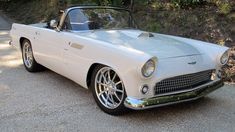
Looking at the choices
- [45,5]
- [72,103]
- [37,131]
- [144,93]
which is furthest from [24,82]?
[45,5]

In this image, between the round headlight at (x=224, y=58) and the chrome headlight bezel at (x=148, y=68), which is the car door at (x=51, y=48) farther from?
the round headlight at (x=224, y=58)

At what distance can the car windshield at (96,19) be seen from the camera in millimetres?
5422

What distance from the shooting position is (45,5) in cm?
1580

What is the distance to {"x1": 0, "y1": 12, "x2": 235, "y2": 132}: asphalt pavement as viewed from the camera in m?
4.11

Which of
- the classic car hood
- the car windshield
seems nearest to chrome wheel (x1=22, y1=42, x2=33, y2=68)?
the car windshield

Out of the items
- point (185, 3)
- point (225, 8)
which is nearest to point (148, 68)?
point (225, 8)

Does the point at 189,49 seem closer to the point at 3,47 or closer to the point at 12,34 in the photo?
the point at 12,34

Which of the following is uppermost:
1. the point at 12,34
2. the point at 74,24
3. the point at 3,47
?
the point at 74,24

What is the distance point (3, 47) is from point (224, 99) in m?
6.20

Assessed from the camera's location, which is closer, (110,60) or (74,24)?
(110,60)

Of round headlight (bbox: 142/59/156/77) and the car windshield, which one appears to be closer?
round headlight (bbox: 142/59/156/77)

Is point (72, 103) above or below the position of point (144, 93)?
below

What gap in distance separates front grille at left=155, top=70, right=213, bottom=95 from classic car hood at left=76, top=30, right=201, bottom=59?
11.8 inches

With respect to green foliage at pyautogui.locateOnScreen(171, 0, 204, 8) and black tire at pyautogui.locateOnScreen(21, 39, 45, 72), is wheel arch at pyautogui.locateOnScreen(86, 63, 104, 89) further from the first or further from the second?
green foliage at pyautogui.locateOnScreen(171, 0, 204, 8)
